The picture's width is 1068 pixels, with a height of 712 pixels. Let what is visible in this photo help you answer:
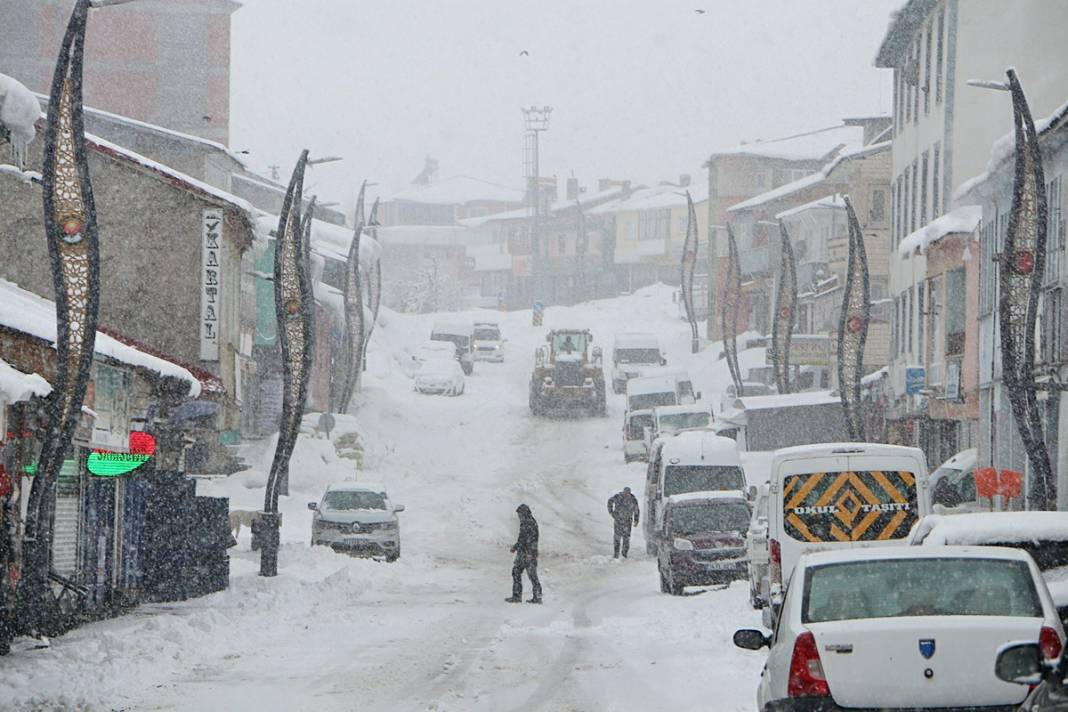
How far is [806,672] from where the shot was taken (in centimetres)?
872

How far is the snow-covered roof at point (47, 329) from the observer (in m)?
18.7

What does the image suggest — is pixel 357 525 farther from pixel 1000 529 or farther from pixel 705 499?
pixel 1000 529

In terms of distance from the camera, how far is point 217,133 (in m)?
61.5

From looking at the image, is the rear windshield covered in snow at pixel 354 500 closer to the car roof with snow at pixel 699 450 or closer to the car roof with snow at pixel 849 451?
the car roof with snow at pixel 699 450

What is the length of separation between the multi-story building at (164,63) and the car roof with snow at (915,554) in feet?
171

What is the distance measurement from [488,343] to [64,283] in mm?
68397

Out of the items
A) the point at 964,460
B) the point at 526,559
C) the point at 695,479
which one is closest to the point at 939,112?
the point at 964,460

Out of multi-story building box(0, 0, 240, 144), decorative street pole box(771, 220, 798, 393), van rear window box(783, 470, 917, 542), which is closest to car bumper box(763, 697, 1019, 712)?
van rear window box(783, 470, 917, 542)

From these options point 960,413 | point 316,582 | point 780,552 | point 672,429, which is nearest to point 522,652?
point 780,552

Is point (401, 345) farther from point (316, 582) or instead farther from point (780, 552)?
point (780, 552)

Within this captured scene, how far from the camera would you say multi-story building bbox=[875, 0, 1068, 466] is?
1597 inches

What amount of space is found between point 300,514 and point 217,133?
22.2 meters

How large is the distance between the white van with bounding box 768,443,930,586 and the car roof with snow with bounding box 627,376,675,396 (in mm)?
39073

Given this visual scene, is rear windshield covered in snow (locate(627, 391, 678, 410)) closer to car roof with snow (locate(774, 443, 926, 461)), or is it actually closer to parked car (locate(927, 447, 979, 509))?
parked car (locate(927, 447, 979, 509))
